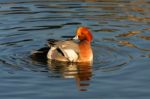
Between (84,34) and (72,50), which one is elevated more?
(84,34)

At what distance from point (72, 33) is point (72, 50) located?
2277mm

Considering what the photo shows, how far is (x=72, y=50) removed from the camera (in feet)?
48.2

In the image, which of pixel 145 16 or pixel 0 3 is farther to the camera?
pixel 0 3

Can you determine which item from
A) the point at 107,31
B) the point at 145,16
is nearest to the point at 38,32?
the point at 107,31

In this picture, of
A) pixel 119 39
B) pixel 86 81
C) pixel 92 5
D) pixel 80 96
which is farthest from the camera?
pixel 92 5

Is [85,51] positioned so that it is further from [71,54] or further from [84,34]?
[84,34]

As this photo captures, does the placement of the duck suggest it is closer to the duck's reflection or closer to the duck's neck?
the duck's neck

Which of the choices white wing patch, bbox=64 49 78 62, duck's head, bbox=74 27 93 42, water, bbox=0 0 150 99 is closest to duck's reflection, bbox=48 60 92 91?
water, bbox=0 0 150 99

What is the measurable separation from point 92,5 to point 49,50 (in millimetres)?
5095

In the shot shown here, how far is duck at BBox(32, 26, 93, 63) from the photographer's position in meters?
14.7

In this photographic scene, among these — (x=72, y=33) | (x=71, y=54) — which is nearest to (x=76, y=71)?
(x=71, y=54)

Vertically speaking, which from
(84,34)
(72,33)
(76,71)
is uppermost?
(84,34)

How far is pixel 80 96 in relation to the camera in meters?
→ 12.1

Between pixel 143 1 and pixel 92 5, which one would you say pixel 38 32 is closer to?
pixel 92 5
